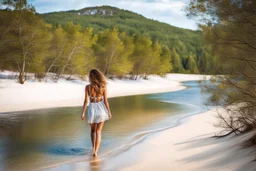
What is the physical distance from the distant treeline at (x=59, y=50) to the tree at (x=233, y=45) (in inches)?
39.6

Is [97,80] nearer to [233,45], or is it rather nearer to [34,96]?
[233,45]

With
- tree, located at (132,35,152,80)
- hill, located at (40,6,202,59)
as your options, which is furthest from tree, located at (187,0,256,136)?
hill, located at (40,6,202,59)

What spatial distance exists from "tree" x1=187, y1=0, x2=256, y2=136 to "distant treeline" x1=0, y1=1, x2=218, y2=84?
3.30ft

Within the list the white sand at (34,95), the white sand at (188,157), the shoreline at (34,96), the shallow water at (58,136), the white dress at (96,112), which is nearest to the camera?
the white sand at (188,157)

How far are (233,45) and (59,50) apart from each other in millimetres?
28187

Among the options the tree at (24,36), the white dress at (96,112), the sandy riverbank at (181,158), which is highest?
the tree at (24,36)

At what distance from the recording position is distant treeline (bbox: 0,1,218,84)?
2339cm

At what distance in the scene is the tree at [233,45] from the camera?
5852 millimetres

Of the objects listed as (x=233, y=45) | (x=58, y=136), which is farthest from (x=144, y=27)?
(x=233, y=45)

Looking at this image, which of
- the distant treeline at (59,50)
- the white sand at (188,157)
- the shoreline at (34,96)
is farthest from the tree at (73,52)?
the white sand at (188,157)

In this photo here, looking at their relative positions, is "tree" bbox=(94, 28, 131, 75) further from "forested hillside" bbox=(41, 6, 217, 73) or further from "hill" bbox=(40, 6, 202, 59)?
"hill" bbox=(40, 6, 202, 59)

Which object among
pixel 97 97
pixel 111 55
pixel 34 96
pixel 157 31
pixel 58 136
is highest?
pixel 157 31

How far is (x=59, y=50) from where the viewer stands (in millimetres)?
32594

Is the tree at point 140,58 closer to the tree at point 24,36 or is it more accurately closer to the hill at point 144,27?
the tree at point 24,36
